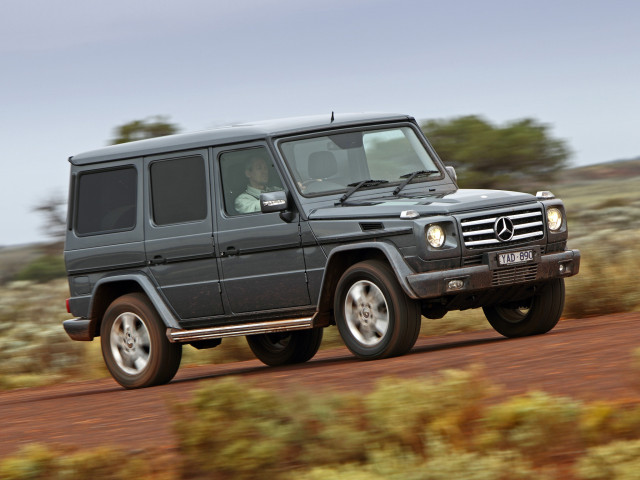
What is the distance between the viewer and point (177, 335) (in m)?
11.3

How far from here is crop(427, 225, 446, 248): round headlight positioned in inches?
386

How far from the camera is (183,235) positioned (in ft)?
37.2

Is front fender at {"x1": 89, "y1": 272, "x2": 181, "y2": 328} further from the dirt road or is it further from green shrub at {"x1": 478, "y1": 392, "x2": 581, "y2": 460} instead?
green shrub at {"x1": 478, "y1": 392, "x2": 581, "y2": 460}

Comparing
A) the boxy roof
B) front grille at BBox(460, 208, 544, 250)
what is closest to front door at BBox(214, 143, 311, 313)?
the boxy roof

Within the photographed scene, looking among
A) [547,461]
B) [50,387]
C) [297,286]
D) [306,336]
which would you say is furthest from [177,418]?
[50,387]

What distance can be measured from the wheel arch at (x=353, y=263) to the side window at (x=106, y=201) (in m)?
2.24

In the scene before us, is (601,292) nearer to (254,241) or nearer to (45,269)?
(254,241)

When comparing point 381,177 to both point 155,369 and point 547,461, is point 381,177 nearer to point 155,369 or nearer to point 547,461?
point 155,369

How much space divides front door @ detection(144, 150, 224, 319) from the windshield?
2.88 feet

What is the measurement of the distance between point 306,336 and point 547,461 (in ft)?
23.9

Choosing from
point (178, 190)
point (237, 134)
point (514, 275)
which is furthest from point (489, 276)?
point (178, 190)

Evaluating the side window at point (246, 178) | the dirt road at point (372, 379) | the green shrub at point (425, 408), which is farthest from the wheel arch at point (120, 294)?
the green shrub at point (425, 408)

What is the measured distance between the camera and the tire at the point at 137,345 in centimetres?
1150

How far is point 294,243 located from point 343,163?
0.88 m
